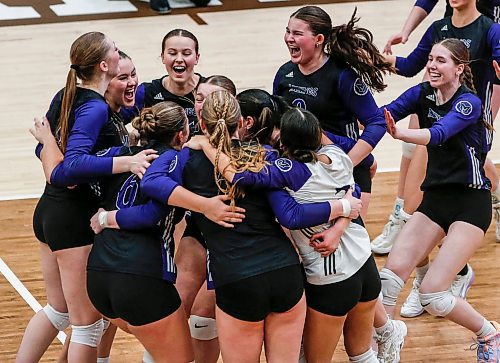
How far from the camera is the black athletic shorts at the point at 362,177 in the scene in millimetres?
5305

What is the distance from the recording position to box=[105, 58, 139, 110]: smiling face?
4.95m

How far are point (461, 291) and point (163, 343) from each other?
224 centimetres

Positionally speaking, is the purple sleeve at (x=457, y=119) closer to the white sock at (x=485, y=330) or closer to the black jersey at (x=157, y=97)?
the white sock at (x=485, y=330)

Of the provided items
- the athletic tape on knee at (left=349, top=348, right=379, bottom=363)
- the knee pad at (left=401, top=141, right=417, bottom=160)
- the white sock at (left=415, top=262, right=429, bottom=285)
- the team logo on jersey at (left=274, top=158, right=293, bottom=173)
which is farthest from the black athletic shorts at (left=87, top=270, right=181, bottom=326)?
the knee pad at (left=401, top=141, right=417, bottom=160)

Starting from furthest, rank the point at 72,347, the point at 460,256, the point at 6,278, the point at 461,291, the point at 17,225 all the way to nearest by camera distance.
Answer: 1. the point at 17,225
2. the point at 6,278
3. the point at 461,291
4. the point at 460,256
5. the point at 72,347

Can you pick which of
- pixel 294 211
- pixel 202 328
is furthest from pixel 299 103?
pixel 202 328

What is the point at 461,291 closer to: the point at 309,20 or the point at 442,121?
the point at 442,121

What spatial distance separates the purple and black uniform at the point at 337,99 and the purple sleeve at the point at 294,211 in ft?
3.07

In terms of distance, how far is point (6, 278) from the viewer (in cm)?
632

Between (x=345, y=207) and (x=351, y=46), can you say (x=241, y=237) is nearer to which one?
(x=345, y=207)

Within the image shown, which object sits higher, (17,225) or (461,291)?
(461,291)

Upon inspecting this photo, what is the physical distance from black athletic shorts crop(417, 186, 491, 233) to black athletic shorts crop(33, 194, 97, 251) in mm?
1740

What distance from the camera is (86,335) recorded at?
15.4ft

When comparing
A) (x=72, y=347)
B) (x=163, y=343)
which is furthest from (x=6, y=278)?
(x=163, y=343)
